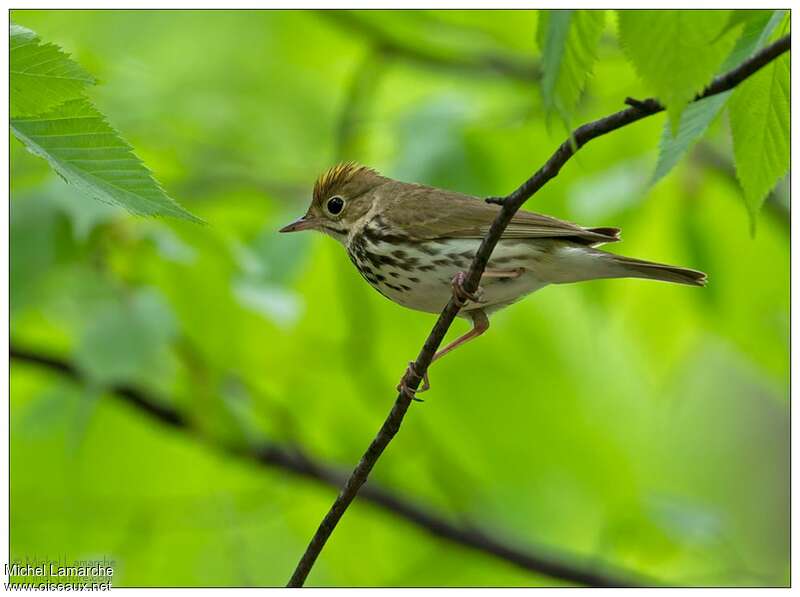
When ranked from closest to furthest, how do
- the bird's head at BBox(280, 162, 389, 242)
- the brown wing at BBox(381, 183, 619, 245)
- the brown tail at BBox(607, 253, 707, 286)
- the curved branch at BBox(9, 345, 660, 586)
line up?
the brown tail at BBox(607, 253, 707, 286)
the brown wing at BBox(381, 183, 619, 245)
the bird's head at BBox(280, 162, 389, 242)
the curved branch at BBox(9, 345, 660, 586)

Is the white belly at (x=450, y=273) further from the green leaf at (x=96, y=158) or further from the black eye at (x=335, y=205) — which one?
the green leaf at (x=96, y=158)

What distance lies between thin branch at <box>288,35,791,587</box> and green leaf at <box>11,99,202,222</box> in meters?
0.53

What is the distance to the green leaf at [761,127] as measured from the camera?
158 centimetres

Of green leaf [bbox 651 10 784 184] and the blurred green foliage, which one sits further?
the blurred green foliage

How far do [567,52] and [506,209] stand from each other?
0.26 m

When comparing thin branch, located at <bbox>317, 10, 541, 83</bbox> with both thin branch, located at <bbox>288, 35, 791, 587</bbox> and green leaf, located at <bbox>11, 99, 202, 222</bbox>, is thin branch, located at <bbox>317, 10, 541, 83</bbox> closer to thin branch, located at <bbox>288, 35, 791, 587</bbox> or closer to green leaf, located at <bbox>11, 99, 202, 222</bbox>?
thin branch, located at <bbox>288, 35, 791, 587</bbox>

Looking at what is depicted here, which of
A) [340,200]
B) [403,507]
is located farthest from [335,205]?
[403,507]

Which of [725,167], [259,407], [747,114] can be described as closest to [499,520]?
[259,407]

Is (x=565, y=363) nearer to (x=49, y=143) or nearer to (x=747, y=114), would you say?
(x=747, y=114)

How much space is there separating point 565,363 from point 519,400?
0.91ft

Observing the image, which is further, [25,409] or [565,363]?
[565,363]

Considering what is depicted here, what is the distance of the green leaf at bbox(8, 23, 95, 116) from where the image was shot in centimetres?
155

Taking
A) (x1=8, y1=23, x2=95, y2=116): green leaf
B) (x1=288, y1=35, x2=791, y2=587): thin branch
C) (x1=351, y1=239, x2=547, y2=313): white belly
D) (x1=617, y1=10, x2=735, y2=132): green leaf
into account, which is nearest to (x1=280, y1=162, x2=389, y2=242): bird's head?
(x1=351, y1=239, x2=547, y2=313): white belly

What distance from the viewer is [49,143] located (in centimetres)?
154
